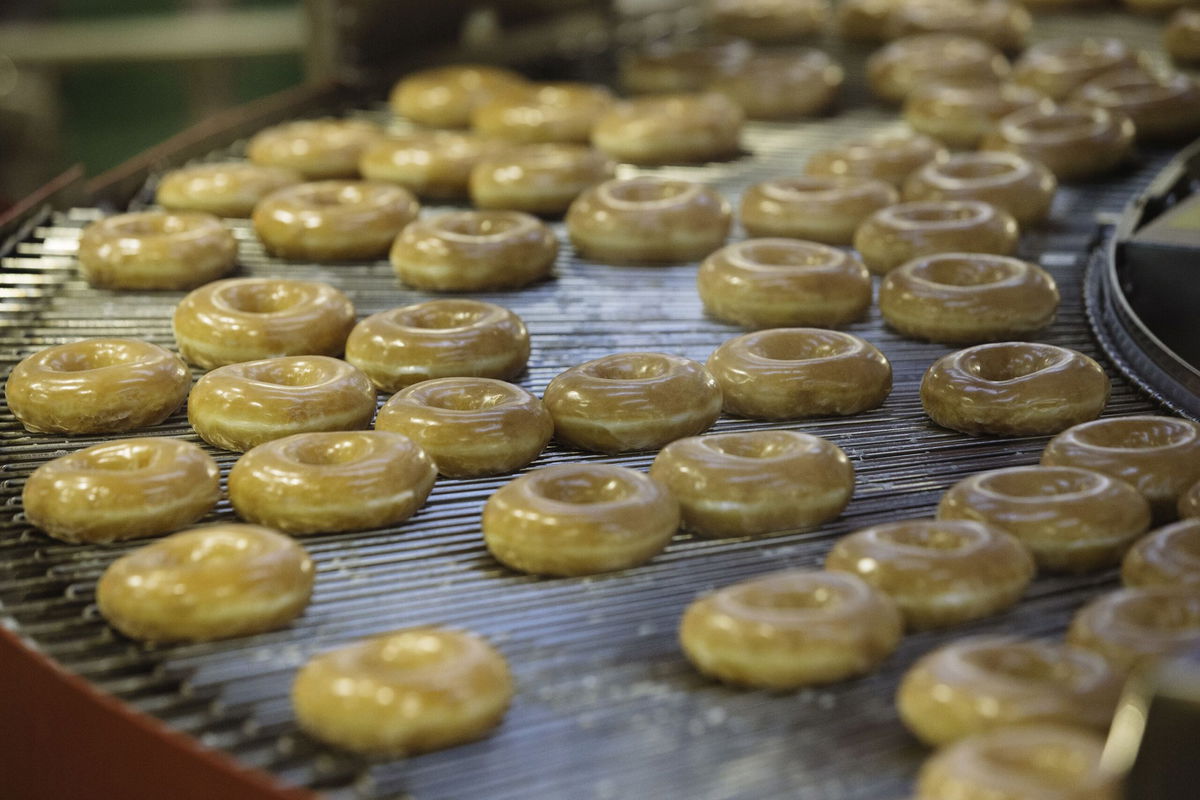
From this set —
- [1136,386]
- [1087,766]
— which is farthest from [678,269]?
[1087,766]

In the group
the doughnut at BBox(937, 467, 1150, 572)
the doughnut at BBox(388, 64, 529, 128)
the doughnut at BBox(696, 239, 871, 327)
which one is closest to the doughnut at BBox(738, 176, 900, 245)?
the doughnut at BBox(696, 239, 871, 327)

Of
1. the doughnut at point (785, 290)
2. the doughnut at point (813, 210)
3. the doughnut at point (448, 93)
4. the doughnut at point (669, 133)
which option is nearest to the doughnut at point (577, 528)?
the doughnut at point (785, 290)

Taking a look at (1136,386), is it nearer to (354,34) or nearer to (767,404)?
(767,404)

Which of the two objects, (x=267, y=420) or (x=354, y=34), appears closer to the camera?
(x=267, y=420)

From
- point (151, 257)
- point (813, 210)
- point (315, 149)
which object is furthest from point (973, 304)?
point (315, 149)

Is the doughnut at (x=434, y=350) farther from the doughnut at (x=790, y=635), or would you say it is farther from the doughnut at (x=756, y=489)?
the doughnut at (x=790, y=635)

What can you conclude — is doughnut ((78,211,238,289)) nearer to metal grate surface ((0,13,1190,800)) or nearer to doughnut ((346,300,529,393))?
metal grate surface ((0,13,1190,800))
